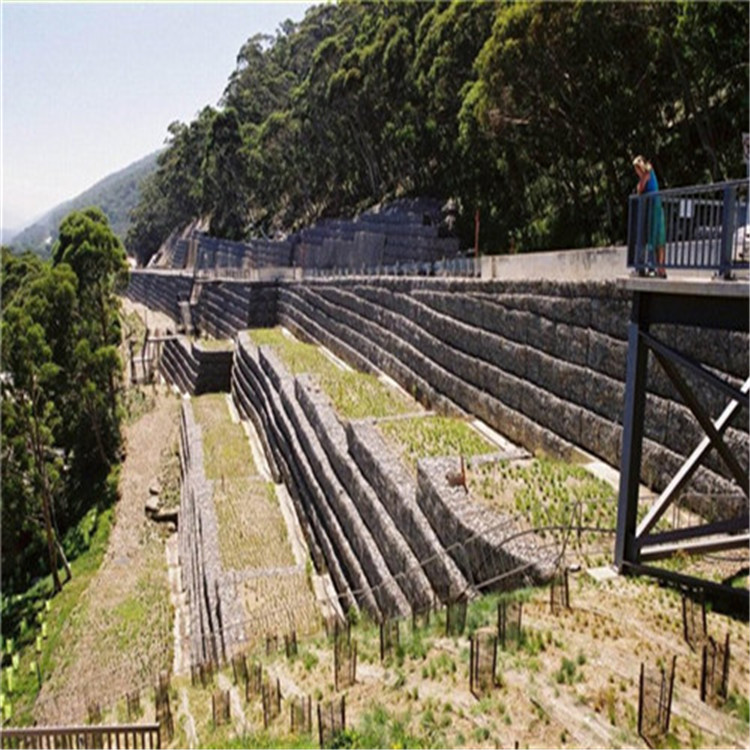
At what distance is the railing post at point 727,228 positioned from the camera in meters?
5.34

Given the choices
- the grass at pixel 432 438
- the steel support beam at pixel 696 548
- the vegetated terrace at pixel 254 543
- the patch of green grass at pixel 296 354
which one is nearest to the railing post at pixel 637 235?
the steel support beam at pixel 696 548

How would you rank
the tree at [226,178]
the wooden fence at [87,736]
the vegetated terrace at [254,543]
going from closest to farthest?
the wooden fence at [87,736]
the vegetated terrace at [254,543]
the tree at [226,178]

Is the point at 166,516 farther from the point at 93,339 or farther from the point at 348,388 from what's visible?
the point at 93,339

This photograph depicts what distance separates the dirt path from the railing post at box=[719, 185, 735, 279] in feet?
30.2

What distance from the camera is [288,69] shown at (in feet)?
239

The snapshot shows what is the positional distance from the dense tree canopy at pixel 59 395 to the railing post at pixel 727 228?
61.3 ft

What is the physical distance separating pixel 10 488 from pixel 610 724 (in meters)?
18.3

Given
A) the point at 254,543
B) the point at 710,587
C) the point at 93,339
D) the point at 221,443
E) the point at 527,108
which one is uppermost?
the point at 527,108

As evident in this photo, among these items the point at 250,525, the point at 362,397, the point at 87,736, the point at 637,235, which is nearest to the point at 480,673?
the point at 637,235

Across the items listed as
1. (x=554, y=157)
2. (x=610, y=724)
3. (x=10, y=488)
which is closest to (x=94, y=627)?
(x=10, y=488)

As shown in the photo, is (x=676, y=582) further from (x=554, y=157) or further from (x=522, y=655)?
(x=554, y=157)

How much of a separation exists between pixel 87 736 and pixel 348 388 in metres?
12.0

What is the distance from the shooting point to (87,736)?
7484mm

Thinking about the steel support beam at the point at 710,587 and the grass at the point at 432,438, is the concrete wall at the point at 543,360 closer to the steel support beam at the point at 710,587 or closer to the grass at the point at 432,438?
the grass at the point at 432,438
